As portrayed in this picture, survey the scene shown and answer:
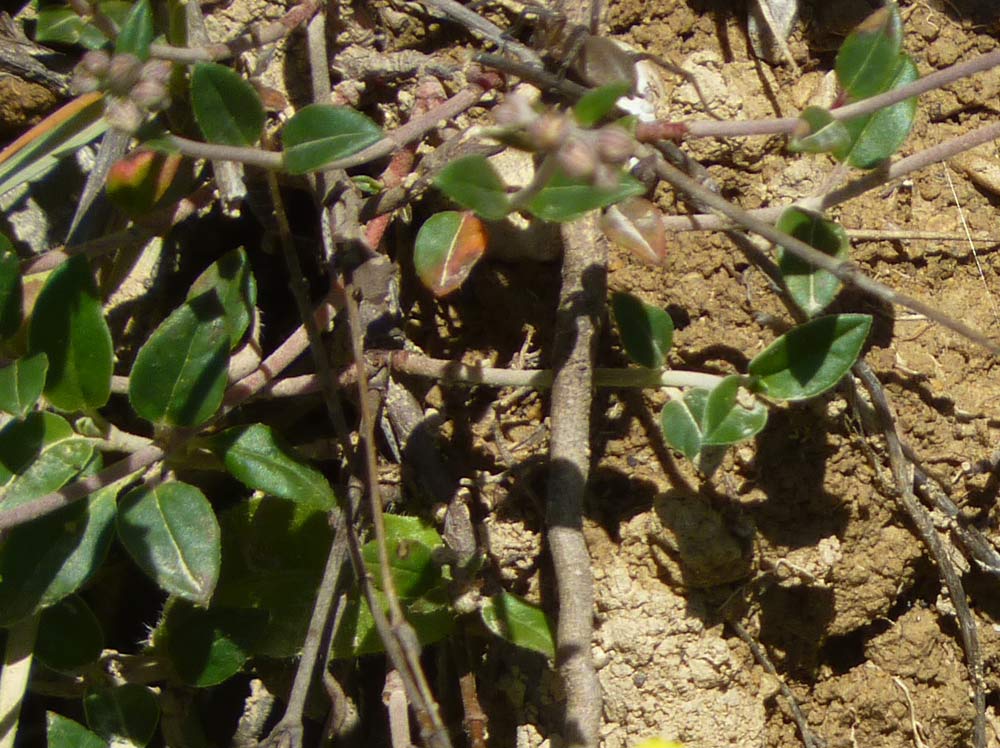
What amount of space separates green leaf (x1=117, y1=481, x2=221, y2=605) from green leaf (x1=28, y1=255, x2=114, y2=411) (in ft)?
0.67

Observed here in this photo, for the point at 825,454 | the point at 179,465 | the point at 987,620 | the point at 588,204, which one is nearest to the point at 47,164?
the point at 179,465

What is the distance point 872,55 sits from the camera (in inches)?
77.0

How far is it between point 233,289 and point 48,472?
0.43m

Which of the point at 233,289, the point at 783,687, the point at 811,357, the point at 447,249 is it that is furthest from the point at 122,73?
the point at 783,687

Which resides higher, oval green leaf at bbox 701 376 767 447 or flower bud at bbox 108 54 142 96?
flower bud at bbox 108 54 142 96

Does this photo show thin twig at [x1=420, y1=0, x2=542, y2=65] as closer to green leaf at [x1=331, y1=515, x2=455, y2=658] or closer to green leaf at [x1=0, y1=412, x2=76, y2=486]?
green leaf at [x1=331, y1=515, x2=455, y2=658]

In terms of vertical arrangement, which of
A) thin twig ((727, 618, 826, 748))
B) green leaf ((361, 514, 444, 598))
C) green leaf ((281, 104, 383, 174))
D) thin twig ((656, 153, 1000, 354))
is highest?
green leaf ((281, 104, 383, 174))

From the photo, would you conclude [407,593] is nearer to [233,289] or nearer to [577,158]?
[233,289]

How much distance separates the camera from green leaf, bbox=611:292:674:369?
79.7 inches

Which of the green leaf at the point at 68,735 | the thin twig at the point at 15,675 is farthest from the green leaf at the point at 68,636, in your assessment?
the green leaf at the point at 68,735

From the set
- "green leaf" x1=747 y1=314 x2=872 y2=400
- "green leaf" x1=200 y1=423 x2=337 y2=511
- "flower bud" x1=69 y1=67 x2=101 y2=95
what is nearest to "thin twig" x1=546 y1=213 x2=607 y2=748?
"green leaf" x1=747 y1=314 x2=872 y2=400

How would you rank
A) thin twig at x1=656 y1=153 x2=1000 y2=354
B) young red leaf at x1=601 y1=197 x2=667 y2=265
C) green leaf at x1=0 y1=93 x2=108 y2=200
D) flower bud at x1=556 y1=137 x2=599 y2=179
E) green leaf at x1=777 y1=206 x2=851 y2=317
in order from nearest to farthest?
flower bud at x1=556 y1=137 x2=599 y2=179, thin twig at x1=656 y1=153 x2=1000 y2=354, young red leaf at x1=601 y1=197 x2=667 y2=265, green leaf at x1=777 y1=206 x2=851 y2=317, green leaf at x1=0 y1=93 x2=108 y2=200

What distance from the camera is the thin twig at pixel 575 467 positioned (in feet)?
6.45

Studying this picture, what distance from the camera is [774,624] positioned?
229 cm
